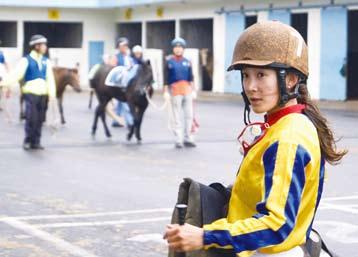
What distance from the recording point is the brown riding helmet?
3393 millimetres

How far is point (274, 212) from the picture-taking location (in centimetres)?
319

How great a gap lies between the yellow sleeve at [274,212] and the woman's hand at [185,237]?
0.03 metres

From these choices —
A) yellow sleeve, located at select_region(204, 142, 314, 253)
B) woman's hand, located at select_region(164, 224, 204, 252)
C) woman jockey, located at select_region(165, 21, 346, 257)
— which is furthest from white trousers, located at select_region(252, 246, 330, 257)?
woman's hand, located at select_region(164, 224, 204, 252)

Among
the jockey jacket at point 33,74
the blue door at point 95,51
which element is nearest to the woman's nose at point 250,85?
the jockey jacket at point 33,74

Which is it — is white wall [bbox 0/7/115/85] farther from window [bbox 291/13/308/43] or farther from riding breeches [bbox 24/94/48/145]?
riding breeches [bbox 24/94/48/145]

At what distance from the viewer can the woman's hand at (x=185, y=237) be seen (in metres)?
3.22

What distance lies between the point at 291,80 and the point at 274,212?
21.5 inches

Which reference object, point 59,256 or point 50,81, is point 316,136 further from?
point 50,81

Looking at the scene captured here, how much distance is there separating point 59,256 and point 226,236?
4981 millimetres

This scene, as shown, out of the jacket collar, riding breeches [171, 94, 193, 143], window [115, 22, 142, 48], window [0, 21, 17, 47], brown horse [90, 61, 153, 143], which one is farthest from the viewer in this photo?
window [115, 22, 142, 48]

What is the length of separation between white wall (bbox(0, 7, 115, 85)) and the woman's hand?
38909mm

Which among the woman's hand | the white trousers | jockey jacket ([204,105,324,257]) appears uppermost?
jockey jacket ([204,105,324,257])

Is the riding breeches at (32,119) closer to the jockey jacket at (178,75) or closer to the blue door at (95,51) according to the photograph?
the jockey jacket at (178,75)

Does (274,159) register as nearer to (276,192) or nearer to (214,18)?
(276,192)
